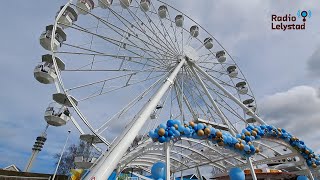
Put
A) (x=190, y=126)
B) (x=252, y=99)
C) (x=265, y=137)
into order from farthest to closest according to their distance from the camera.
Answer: (x=252, y=99) → (x=265, y=137) → (x=190, y=126)

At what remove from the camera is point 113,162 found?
7.16 meters

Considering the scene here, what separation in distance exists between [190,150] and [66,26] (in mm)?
9546

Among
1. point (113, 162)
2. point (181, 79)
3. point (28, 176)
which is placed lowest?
point (28, 176)

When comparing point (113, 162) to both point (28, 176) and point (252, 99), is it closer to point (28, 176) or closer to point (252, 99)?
point (28, 176)

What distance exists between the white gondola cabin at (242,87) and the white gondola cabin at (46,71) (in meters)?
13.6

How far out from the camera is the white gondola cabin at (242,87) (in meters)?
19.6

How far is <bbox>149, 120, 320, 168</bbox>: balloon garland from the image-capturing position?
9.47m

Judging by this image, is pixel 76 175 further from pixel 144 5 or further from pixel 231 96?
pixel 144 5

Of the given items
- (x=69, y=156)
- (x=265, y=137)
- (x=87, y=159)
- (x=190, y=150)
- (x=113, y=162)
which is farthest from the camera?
(x=69, y=156)

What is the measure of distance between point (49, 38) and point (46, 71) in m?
1.71

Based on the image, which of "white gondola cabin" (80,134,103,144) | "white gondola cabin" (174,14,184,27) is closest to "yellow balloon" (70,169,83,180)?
"white gondola cabin" (80,134,103,144)

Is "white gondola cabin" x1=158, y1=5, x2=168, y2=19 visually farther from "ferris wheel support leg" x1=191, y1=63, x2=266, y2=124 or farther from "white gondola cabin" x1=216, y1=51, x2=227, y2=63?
"white gondola cabin" x1=216, y1=51, x2=227, y2=63

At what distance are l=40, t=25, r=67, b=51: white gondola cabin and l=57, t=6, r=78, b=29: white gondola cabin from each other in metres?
0.40

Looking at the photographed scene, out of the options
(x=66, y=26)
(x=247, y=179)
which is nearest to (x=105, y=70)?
(x=66, y=26)
